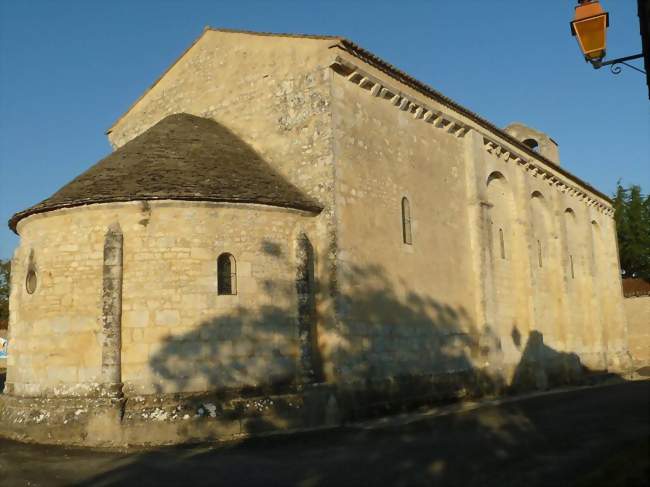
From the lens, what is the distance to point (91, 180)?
1320 centimetres

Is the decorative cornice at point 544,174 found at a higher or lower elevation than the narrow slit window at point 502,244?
higher

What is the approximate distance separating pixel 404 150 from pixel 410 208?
1545 millimetres

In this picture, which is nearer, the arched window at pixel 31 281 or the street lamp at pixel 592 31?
the street lamp at pixel 592 31

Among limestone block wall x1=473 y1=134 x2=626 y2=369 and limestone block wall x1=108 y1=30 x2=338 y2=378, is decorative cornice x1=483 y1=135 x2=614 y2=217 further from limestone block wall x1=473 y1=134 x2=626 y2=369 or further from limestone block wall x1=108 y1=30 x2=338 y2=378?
limestone block wall x1=108 y1=30 x2=338 y2=378

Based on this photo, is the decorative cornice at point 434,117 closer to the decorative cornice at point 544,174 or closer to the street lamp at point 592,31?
the decorative cornice at point 544,174

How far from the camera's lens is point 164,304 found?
11922mm

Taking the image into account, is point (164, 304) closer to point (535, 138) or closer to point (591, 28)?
point (591, 28)

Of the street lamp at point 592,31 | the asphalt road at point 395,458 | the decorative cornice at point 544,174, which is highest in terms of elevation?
the decorative cornice at point 544,174

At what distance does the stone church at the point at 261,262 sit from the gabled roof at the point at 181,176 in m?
0.06

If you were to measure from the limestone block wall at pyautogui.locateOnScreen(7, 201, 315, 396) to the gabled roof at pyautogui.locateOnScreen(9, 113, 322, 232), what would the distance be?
0.25m

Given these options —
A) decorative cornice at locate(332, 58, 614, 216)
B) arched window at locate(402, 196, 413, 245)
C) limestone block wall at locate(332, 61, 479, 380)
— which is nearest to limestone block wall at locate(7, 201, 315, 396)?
limestone block wall at locate(332, 61, 479, 380)

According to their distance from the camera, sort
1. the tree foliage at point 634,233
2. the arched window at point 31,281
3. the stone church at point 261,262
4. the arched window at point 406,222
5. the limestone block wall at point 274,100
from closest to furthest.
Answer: the stone church at point 261,262, the arched window at point 31,281, the limestone block wall at point 274,100, the arched window at point 406,222, the tree foliage at point 634,233

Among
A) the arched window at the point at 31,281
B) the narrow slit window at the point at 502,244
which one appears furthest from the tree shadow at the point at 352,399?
the narrow slit window at the point at 502,244

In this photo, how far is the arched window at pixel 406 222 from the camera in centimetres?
1582
